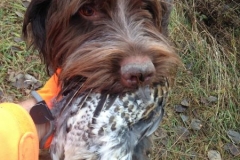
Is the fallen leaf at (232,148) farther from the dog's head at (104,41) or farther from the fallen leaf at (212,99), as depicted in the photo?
the dog's head at (104,41)

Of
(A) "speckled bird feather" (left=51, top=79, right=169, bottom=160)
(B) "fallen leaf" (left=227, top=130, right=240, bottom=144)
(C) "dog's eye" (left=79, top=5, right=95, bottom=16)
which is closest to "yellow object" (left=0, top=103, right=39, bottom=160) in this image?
(A) "speckled bird feather" (left=51, top=79, right=169, bottom=160)

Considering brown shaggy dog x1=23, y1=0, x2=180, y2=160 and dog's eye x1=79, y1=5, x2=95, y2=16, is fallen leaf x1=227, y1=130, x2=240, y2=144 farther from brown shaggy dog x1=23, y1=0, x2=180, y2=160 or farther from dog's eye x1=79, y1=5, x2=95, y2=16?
dog's eye x1=79, y1=5, x2=95, y2=16

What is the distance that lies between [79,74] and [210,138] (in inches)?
91.9

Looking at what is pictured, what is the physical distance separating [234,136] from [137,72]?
2.59 metres

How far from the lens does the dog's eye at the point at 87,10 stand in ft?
8.33

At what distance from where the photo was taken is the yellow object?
79.1 inches

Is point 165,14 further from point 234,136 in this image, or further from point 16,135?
point 234,136

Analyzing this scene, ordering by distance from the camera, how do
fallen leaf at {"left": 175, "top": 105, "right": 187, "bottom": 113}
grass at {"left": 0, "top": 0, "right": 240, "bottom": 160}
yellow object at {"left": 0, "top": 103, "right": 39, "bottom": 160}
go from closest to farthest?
1. yellow object at {"left": 0, "top": 103, "right": 39, "bottom": 160}
2. grass at {"left": 0, "top": 0, "right": 240, "bottom": 160}
3. fallen leaf at {"left": 175, "top": 105, "right": 187, "bottom": 113}

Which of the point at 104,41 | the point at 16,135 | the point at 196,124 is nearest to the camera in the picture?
the point at 16,135

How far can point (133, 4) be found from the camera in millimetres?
2664

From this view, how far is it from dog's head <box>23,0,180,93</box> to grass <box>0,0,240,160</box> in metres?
1.50

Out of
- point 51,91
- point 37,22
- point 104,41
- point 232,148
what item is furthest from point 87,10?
point 232,148

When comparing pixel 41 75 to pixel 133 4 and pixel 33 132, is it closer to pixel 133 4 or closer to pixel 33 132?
pixel 133 4

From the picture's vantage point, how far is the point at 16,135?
2084 millimetres
